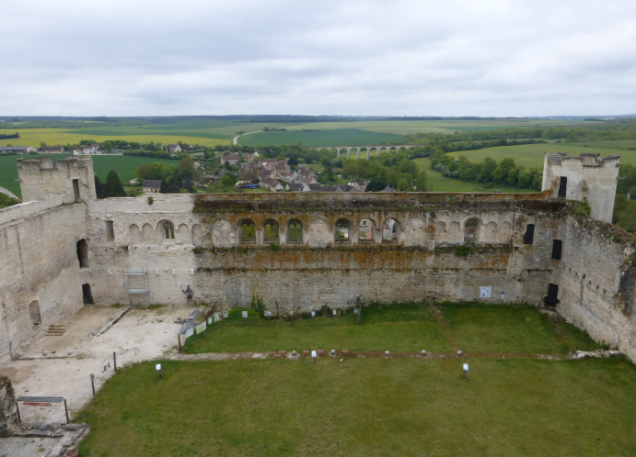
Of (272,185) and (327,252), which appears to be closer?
(327,252)

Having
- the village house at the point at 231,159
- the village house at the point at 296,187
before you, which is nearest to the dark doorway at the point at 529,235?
the village house at the point at 296,187

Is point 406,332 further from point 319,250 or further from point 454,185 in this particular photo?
point 454,185

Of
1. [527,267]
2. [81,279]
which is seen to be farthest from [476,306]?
[81,279]

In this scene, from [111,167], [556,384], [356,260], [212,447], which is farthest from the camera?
[111,167]

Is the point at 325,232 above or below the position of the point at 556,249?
above

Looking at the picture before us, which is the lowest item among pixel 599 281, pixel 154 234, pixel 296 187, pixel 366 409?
pixel 366 409

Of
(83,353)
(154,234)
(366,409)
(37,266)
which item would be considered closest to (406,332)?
(366,409)

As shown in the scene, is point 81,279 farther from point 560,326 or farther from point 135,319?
point 560,326
